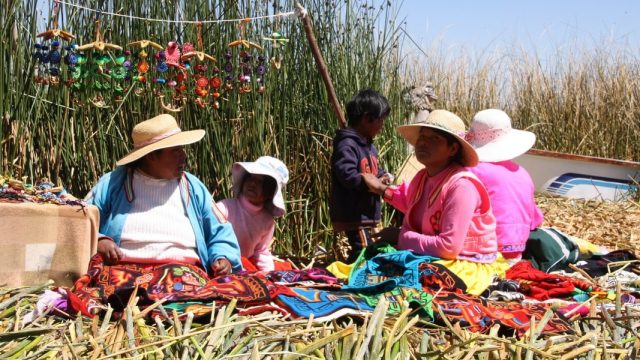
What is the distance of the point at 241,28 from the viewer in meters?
4.71

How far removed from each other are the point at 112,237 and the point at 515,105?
741cm

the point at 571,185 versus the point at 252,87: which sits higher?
the point at 252,87

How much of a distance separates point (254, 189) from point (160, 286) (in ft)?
3.79

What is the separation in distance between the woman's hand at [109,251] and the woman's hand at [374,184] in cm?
151

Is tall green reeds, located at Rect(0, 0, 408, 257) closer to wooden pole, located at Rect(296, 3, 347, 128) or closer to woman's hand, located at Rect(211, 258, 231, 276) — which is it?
wooden pole, located at Rect(296, 3, 347, 128)

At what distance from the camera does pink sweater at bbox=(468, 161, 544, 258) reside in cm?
425

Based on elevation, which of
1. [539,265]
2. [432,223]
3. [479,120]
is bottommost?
[539,265]

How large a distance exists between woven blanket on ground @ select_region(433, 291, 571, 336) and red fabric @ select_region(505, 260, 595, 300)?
0.37m

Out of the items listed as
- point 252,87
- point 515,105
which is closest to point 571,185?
point 515,105

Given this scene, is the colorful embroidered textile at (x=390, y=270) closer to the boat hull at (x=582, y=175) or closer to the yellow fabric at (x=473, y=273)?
the yellow fabric at (x=473, y=273)

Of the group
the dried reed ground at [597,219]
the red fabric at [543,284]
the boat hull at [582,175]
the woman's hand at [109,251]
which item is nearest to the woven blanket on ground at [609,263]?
the red fabric at [543,284]

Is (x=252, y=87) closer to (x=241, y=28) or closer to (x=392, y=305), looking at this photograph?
(x=241, y=28)

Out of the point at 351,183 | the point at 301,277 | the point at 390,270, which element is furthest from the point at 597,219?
the point at 301,277

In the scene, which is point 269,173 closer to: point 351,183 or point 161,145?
point 351,183
